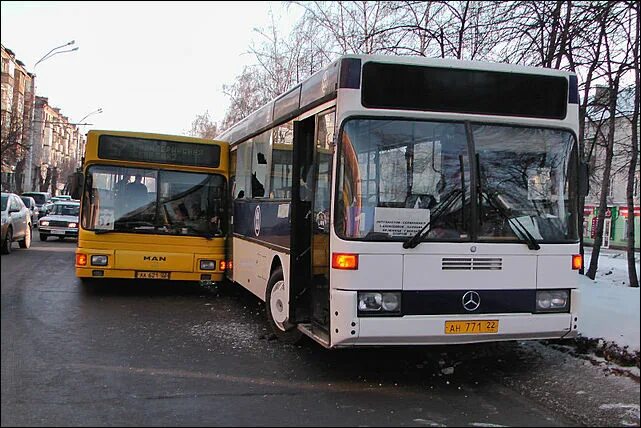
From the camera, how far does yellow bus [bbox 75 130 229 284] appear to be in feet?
36.1

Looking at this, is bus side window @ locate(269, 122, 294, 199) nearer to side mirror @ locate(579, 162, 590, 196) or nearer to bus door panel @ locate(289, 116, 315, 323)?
bus door panel @ locate(289, 116, 315, 323)

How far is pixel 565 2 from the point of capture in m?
11.7

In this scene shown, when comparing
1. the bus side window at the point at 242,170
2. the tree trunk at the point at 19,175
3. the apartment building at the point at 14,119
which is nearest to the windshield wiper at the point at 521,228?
the bus side window at the point at 242,170

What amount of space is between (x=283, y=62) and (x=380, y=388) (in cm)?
2039

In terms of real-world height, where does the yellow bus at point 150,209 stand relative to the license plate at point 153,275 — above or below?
above

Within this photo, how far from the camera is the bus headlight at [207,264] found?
11406 millimetres

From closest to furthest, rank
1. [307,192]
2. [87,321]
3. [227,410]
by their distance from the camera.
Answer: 1. [227,410]
2. [307,192]
3. [87,321]

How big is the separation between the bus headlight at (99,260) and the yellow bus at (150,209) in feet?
0.05

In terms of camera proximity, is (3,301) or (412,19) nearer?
(3,301)

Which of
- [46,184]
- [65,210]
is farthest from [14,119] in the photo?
[46,184]

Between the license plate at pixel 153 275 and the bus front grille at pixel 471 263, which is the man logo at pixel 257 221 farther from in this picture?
the bus front grille at pixel 471 263

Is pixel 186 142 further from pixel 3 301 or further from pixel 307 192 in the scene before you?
pixel 3 301

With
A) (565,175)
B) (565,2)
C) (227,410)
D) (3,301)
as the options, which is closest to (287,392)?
(227,410)

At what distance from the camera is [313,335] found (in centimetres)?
661
